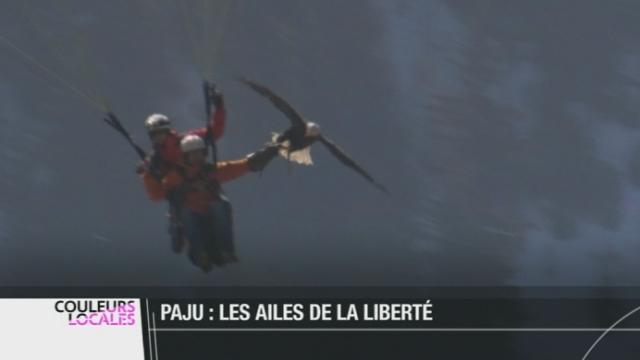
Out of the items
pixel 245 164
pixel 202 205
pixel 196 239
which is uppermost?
pixel 245 164

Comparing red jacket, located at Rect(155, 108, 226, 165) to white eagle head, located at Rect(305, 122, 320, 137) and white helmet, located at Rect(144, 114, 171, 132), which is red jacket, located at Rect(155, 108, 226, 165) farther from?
white eagle head, located at Rect(305, 122, 320, 137)

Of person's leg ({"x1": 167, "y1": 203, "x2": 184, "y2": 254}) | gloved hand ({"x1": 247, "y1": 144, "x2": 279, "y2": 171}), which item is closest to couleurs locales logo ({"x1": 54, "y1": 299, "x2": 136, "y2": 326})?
A: person's leg ({"x1": 167, "y1": 203, "x2": 184, "y2": 254})

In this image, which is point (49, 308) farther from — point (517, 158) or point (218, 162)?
point (517, 158)

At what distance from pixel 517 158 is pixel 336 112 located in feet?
2.13

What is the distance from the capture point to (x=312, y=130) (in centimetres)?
375

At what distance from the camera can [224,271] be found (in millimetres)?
3797

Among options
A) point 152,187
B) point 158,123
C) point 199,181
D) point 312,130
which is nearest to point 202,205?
point 199,181

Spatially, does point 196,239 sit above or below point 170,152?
below

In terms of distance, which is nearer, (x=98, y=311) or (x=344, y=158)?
(x=344, y=158)

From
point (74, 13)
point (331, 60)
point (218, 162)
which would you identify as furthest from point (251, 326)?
point (74, 13)

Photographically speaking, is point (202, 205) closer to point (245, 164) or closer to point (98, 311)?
point (245, 164)

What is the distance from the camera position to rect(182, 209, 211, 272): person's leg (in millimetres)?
3795

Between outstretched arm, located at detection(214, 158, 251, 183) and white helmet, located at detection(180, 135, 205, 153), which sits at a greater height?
white helmet, located at detection(180, 135, 205, 153)

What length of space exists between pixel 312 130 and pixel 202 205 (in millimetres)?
474
